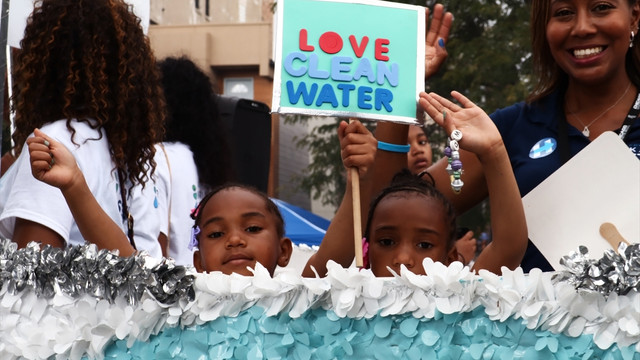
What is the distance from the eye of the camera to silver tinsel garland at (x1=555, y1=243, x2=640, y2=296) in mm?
1629

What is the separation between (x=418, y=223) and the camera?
255 centimetres

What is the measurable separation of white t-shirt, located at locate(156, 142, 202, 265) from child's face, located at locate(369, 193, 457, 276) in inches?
37.0

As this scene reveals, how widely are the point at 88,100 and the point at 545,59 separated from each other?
48.3 inches

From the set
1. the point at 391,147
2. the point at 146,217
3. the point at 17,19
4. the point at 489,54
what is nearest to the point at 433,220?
the point at 391,147

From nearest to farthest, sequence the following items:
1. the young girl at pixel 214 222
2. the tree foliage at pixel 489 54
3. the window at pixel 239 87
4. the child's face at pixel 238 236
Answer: the young girl at pixel 214 222
the child's face at pixel 238 236
the tree foliage at pixel 489 54
the window at pixel 239 87

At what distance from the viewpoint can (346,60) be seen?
2195mm

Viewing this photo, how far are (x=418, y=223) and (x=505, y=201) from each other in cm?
45

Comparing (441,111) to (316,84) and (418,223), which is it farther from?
(418,223)

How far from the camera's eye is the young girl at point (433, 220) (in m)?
2.10

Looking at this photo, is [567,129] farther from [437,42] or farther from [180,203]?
[180,203]

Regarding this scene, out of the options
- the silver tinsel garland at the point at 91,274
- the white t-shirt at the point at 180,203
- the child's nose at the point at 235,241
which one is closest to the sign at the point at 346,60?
the silver tinsel garland at the point at 91,274

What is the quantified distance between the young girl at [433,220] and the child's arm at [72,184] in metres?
0.51

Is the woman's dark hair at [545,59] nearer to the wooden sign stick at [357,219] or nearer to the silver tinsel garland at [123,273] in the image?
the wooden sign stick at [357,219]

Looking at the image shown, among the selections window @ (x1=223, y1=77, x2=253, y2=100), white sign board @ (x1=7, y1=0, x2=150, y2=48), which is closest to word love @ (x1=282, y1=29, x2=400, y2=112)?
white sign board @ (x1=7, y1=0, x2=150, y2=48)
